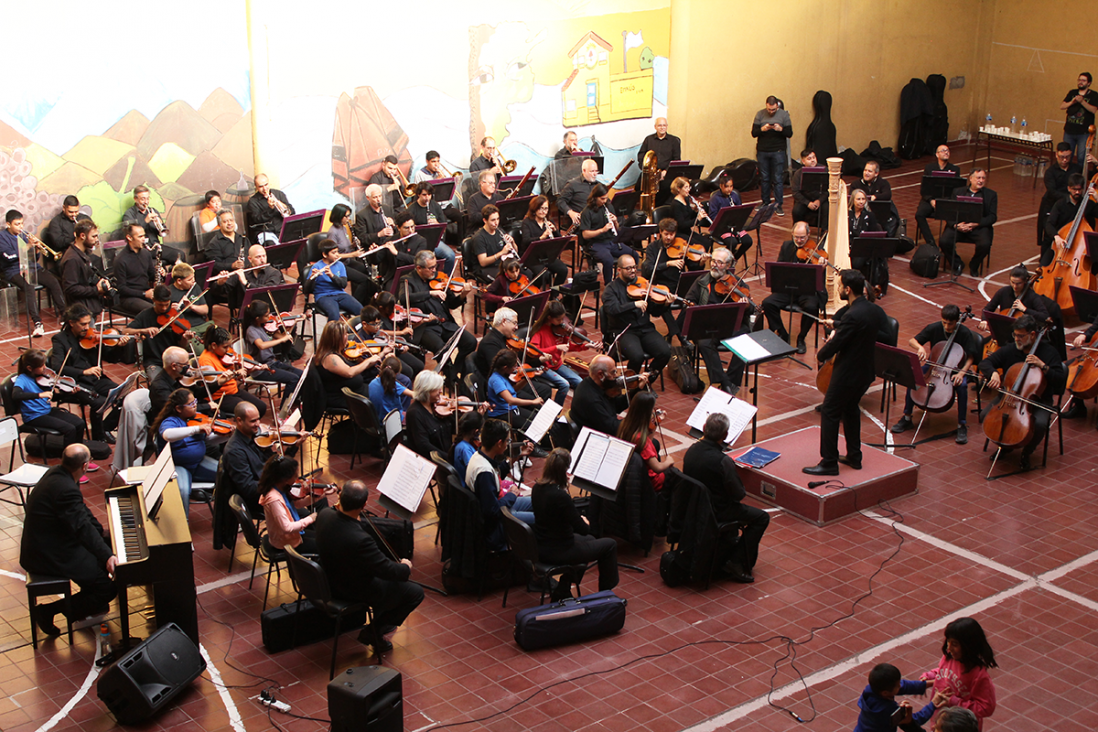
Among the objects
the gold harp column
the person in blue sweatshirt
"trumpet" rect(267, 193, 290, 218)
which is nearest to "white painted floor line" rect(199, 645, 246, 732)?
the person in blue sweatshirt

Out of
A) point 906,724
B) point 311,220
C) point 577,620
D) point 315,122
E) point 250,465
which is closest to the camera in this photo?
point 906,724

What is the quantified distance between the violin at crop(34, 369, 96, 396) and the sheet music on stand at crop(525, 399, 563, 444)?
13.7ft

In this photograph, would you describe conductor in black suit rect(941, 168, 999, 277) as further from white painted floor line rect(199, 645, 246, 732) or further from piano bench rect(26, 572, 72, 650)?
piano bench rect(26, 572, 72, 650)

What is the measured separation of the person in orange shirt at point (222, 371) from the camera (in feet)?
32.0

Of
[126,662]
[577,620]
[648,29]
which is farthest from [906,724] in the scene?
[648,29]

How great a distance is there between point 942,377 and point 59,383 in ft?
26.3

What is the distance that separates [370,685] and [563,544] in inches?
72.5

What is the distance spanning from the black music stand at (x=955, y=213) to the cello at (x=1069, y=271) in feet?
5.26

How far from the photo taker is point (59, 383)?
9.89 m

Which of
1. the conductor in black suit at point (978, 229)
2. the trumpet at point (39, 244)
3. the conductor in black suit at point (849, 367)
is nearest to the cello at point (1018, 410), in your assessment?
the conductor in black suit at point (849, 367)

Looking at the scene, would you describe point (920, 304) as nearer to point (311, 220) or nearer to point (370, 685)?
point (311, 220)

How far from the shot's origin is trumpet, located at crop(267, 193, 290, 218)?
1491cm

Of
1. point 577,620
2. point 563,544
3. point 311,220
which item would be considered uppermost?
point 311,220

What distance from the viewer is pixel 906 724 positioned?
5.64 metres
